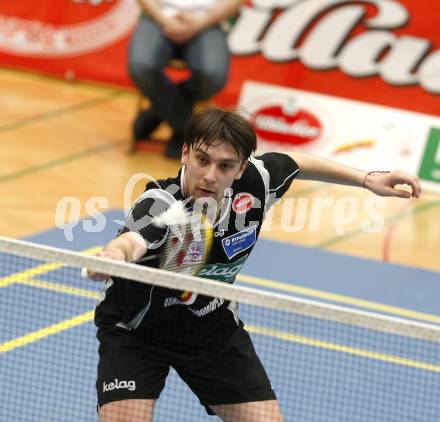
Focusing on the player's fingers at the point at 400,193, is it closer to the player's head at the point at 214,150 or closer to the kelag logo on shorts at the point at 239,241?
the kelag logo on shorts at the point at 239,241

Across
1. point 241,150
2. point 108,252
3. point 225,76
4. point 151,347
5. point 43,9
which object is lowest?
point 151,347

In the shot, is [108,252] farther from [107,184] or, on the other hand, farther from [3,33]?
[3,33]

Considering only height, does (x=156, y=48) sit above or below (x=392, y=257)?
above

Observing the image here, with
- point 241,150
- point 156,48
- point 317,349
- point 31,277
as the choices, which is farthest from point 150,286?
point 156,48

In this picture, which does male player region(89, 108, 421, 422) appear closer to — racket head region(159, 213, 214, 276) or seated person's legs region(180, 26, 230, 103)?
racket head region(159, 213, 214, 276)

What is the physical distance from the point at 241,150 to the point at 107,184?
5671 millimetres

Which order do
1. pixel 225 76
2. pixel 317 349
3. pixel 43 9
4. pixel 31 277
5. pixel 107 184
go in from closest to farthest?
pixel 317 349 < pixel 31 277 < pixel 107 184 < pixel 225 76 < pixel 43 9

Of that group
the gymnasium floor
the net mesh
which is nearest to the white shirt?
the gymnasium floor

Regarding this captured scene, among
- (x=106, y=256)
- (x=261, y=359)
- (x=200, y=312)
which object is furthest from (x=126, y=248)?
(x=261, y=359)

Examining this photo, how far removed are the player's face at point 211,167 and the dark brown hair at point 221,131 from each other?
0.02m

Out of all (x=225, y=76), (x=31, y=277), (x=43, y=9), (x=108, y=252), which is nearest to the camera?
(x=108, y=252)

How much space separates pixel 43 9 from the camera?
12.8 m

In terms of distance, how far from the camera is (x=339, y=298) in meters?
8.27

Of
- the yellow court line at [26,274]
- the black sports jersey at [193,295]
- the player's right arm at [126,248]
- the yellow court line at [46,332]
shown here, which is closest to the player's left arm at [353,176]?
the black sports jersey at [193,295]
